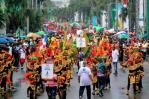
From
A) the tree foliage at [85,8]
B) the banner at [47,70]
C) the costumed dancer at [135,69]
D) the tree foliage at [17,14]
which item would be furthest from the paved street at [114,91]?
the tree foliage at [85,8]

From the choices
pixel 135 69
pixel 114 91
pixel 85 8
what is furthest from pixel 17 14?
pixel 85 8

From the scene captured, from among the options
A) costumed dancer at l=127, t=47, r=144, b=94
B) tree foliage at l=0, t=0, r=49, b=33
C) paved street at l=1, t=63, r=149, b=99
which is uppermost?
tree foliage at l=0, t=0, r=49, b=33

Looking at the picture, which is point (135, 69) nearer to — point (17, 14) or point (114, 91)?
point (114, 91)

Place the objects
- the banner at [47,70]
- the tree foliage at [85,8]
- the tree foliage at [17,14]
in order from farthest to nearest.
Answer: the tree foliage at [85,8] → the tree foliage at [17,14] → the banner at [47,70]

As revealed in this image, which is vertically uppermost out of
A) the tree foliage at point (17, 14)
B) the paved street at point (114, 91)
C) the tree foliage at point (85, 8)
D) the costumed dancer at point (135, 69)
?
the tree foliage at point (85, 8)

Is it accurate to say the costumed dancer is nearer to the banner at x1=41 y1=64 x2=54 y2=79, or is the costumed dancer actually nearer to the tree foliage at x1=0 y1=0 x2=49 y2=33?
the banner at x1=41 y1=64 x2=54 y2=79

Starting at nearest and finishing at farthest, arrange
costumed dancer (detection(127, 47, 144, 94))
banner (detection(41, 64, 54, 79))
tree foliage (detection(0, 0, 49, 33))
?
1. banner (detection(41, 64, 54, 79))
2. costumed dancer (detection(127, 47, 144, 94))
3. tree foliage (detection(0, 0, 49, 33))

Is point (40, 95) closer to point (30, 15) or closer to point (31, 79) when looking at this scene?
point (31, 79)

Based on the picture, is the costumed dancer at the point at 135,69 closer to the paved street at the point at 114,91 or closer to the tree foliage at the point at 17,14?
the paved street at the point at 114,91

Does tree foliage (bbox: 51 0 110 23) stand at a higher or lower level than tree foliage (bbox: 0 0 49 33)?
higher

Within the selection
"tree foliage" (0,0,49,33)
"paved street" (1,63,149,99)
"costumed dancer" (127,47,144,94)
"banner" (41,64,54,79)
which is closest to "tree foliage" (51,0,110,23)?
"tree foliage" (0,0,49,33)

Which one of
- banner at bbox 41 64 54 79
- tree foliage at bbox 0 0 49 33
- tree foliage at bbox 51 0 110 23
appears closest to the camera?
banner at bbox 41 64 54 79

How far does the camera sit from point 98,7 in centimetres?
10369

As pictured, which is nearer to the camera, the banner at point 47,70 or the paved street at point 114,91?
the banner at point 47,70
